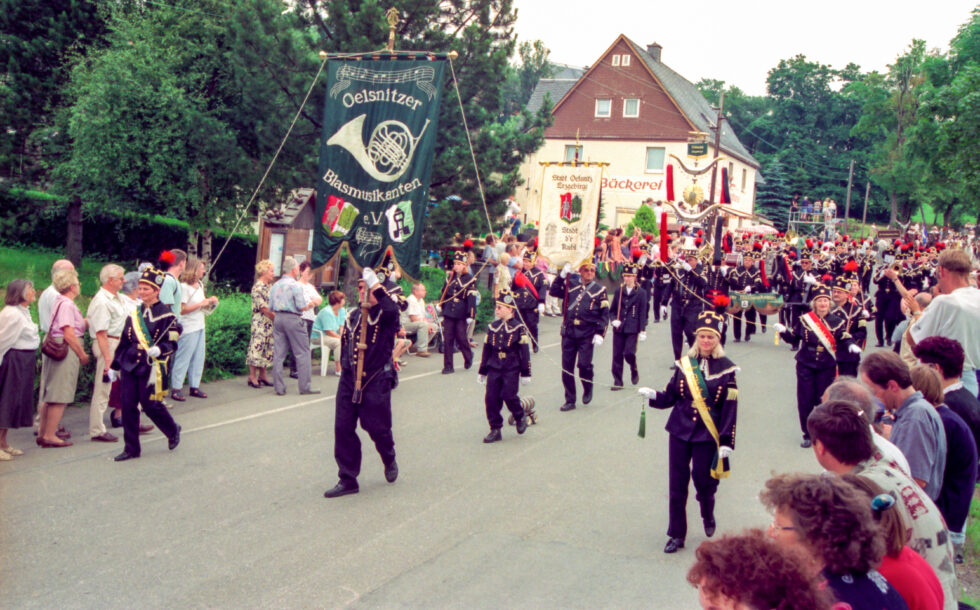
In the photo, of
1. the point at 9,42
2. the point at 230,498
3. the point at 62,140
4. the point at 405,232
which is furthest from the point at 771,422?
the point at 9,42

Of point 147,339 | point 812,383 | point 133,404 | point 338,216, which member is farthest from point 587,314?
point 133,404

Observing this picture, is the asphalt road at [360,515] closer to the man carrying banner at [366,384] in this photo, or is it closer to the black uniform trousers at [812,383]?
the man carrying banner at [366,384]

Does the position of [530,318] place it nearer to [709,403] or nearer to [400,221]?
[400,221]

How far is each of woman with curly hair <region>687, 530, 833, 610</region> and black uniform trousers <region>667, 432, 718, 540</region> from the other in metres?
4.37

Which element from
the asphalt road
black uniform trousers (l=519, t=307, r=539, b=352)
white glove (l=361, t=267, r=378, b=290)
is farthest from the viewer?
black uniform trousers (l=519, t=307, r=539, b=352)

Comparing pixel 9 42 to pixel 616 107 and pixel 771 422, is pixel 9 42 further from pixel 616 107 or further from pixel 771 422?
pixel 616 107

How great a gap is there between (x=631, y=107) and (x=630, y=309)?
37.9 metres

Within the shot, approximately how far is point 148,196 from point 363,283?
1500 cm

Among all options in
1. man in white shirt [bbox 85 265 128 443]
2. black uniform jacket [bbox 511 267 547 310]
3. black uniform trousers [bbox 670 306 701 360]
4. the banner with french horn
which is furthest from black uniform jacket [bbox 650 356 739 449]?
black uniform trousers [bbox 670 306 701 360]

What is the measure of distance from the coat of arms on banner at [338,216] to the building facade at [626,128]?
119 ft

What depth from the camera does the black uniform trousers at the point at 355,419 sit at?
24.9 feet

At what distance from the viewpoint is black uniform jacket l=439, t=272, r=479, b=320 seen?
46.4 feet

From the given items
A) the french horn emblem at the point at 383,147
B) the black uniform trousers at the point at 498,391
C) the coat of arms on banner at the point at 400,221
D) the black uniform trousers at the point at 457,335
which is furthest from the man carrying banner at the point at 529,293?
the french horn emblem at the point at 383,147

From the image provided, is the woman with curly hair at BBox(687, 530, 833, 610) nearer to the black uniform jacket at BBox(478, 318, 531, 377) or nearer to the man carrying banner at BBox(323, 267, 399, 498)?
the man carrying banner at BBox(323, 267, 399, 498)
